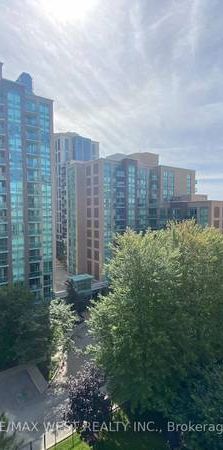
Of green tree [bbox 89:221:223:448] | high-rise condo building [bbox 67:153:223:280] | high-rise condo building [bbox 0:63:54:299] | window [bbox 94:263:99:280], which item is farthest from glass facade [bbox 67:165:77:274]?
green tree [bbox 89:221:223:448]

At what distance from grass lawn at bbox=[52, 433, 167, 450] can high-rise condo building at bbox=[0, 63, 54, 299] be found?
68.1 feet

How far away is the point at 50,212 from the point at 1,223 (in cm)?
644

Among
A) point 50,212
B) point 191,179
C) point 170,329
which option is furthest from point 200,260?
point 191,179

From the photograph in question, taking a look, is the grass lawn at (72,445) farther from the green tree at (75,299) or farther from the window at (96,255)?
the window at (96,255)

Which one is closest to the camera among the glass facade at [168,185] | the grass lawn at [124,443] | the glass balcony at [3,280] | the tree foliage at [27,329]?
the grass lawn at [124,443]

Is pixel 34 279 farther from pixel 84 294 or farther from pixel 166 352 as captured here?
pixel 166 352

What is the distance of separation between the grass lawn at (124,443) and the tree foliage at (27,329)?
7.59 m

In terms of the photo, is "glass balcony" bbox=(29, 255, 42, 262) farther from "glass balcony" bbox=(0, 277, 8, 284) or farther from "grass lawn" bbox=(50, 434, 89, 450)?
"grass lawn" bbox=(50, 434, 89, 450)

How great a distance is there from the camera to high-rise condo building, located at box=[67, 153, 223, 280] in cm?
4628

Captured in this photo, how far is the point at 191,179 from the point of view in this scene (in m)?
61.0

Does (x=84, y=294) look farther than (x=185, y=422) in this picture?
Yes

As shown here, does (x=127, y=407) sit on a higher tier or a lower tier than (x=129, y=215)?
lower

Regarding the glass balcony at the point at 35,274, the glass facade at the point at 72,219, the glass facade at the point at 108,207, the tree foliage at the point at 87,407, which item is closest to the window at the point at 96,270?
the glass facade at the point at 108,207

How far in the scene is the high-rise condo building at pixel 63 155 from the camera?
71.0m
